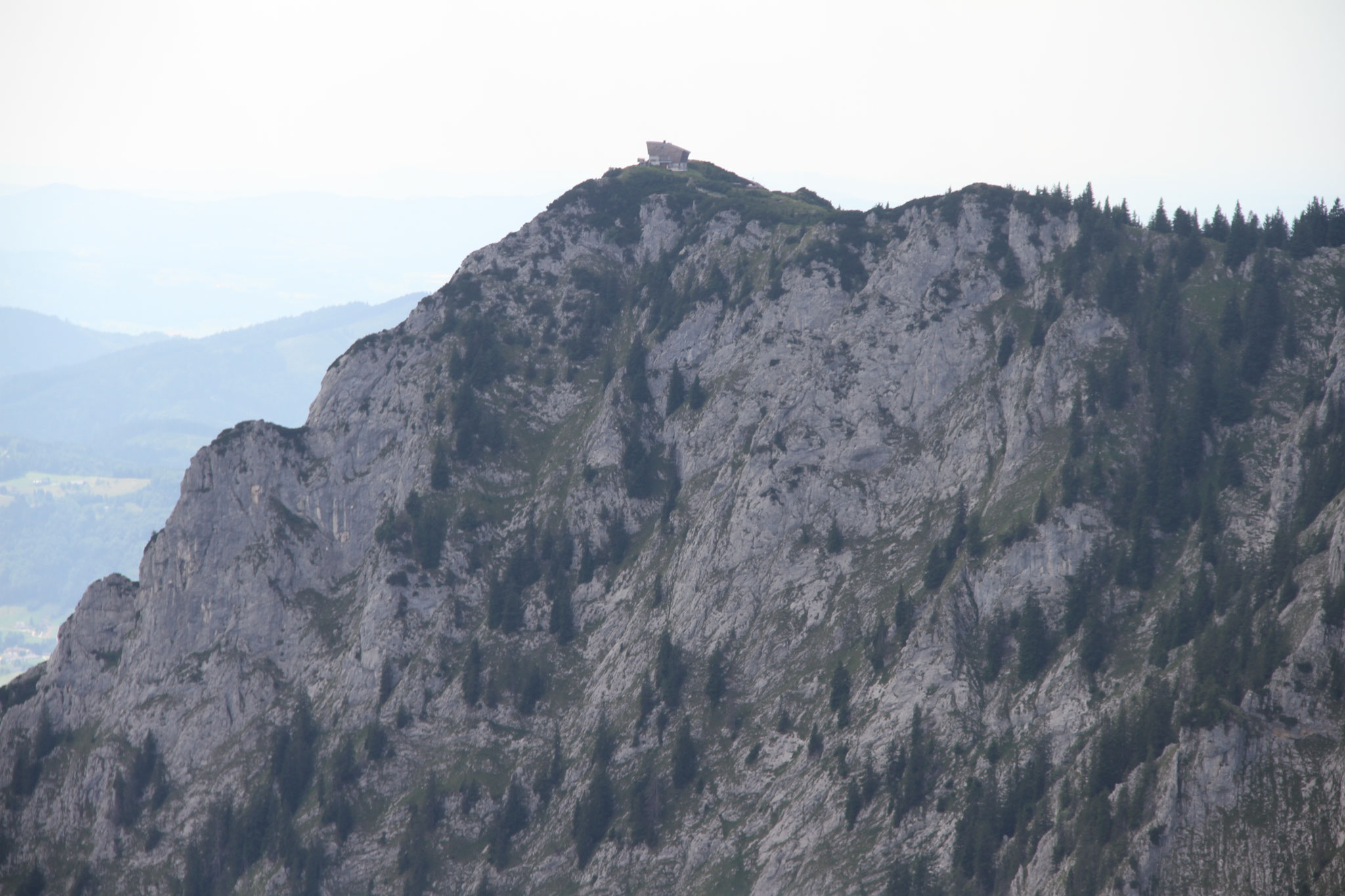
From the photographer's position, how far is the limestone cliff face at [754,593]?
360ft

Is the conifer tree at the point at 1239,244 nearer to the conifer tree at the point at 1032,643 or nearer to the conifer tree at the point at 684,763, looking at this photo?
the conifer tree at the point at 1032,643

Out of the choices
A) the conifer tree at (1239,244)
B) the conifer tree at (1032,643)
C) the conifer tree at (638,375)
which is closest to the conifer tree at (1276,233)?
the conifer tree at (1239,244)

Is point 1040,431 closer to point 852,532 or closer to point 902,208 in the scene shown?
point 852,532

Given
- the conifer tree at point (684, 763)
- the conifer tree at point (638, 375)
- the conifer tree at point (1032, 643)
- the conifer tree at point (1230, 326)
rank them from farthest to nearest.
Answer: the conifer tree at point (638, 375) → the conifer tree at point (684, 763) → the conifer tree at point (1230, 326) → the conifer tree at point (1032, 643)

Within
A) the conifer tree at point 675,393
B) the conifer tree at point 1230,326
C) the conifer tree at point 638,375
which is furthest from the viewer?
the conifer tree at point 638,375

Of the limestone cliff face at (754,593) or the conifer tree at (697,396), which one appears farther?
the conifer tree at (697,396)

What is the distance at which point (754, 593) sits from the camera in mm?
146375

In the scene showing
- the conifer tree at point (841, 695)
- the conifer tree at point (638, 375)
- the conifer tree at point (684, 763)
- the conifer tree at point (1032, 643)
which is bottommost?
the conifer tree at point (684, 763)

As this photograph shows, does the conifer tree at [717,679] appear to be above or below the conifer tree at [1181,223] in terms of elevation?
below

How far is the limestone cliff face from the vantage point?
110 metres

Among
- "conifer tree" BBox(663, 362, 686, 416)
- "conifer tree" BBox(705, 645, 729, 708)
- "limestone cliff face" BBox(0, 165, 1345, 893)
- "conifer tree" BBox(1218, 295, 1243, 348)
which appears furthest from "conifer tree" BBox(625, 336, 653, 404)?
"conifer tree" BBox(1218, 295, 1243, 348)

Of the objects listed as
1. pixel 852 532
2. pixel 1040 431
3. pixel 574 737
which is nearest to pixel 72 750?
pixel 574 737

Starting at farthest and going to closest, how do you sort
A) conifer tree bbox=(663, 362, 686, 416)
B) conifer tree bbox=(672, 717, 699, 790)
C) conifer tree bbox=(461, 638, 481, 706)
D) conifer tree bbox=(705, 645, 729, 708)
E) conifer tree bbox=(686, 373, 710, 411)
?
1. conifer tree bbox=(663, 362, 686, 416)
2. conifer tree bbox=(686, 373, 710, 411)
3. conifer tree bbox=(461, 638, 481, 706)
4. conifer tree bbox=(705, 645, 729, 708)
5. conifer tree bbox=(672, 717, 699, 790)

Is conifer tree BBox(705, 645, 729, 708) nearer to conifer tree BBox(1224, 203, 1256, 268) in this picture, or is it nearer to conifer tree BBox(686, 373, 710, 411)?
conifer tree BBox(686, 373, 710, 411)
